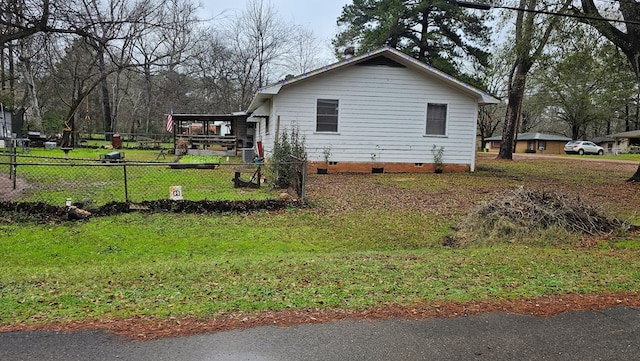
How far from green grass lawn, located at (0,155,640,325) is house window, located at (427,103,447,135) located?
816 centimetres

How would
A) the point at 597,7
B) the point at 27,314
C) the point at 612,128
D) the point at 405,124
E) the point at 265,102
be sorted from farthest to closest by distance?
1. the point at 612,128
2. the point at 265,102
3. the point at 405,124
4. the point at 597,7
5. the point at 27,314

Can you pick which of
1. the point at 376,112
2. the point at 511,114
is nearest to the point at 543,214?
the point at 376,112

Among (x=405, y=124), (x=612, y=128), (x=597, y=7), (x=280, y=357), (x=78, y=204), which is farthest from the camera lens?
(x=612, y=128)

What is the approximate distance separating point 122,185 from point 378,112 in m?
9.43

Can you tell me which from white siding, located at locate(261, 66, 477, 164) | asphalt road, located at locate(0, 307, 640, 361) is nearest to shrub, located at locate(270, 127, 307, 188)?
white siding, located at locate(261, 66, 477, 164)

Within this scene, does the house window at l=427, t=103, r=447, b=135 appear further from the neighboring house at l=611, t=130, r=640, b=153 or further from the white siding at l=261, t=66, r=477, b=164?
the neighboring house at l=611, t=130, r=640, b=153

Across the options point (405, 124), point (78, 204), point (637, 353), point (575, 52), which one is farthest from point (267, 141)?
point (637, 353)

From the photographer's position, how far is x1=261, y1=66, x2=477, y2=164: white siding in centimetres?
1571

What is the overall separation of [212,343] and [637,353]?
311 cm

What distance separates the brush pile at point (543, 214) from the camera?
23.5 ft

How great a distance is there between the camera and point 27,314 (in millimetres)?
3564

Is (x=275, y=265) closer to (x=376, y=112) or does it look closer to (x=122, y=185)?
(x=122, y=185)

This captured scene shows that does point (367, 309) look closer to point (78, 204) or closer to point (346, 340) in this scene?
point (346, 340)

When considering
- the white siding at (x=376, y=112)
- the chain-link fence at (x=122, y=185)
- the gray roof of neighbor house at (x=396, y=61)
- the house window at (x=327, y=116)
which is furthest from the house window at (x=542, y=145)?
the chain-link fence at (x=122, y=185)
